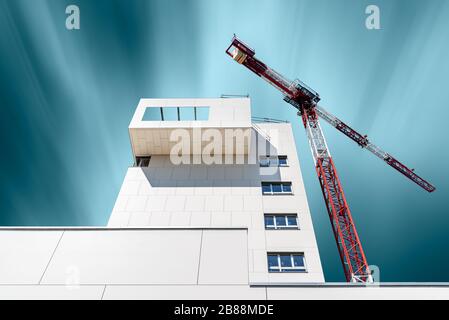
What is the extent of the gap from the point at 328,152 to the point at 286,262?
98.7 feet

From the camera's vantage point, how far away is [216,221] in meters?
22.4

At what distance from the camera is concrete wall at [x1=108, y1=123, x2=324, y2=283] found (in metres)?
20.7

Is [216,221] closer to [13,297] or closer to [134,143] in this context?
[134,143]

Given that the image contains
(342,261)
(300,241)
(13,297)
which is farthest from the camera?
(342,261)

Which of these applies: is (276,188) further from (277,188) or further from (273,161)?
(273,161)

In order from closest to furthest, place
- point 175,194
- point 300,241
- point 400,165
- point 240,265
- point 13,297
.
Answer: point 13,297, point 240,265, point 300,241, point 175,194, point 400,165

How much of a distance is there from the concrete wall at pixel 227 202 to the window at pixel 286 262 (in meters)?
0.36

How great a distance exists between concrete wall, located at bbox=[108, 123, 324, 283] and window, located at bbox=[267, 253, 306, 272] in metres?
0.36

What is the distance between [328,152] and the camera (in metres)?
47.0

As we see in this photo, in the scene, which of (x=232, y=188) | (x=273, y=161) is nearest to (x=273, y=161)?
(x=273, y=161)

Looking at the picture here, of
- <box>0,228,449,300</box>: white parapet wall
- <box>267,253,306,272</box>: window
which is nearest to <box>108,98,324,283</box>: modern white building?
<box>267,253,306,272</box>: window
